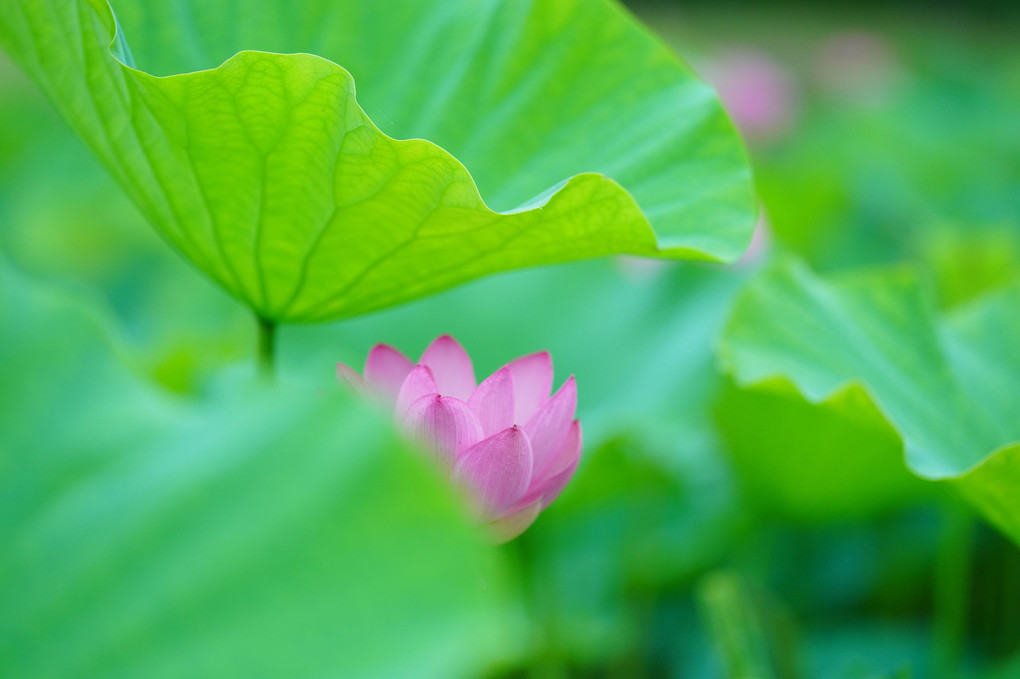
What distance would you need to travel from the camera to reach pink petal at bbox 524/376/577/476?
52cm

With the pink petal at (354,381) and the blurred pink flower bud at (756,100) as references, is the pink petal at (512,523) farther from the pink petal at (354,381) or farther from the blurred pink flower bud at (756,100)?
the blurred pink flower bud at (756,100)

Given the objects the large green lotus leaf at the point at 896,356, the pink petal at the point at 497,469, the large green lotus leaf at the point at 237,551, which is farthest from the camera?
the large green lotus leaf at the point at 896,356

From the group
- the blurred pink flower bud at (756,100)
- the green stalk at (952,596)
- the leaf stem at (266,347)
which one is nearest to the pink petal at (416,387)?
the leaf stem at (266,347)

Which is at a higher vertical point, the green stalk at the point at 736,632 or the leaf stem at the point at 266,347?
the leaf stem at the point at 266,347

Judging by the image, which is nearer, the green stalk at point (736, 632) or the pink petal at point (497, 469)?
the pink petal at point (497, 469)

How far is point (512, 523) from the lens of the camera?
507mm

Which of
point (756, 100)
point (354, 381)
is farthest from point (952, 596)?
point (756, 100)

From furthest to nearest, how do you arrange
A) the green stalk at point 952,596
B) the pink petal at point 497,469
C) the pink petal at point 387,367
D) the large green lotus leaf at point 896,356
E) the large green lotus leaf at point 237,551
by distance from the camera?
the green stalk at point 952,596 < the large green lotus leaf at point 896,356 < the pink petal at point 387,367 < the pink petal at point 497,469 < the large green lotus leaf at point 237,551

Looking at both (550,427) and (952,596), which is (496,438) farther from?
(952,596)

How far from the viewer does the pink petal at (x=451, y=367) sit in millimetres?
600

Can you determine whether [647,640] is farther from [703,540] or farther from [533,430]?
[533,430]

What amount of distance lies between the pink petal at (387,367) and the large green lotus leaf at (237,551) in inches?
7.7

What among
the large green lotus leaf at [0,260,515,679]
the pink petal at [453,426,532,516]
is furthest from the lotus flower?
the large green lotus leaf at [0,260,515,679]

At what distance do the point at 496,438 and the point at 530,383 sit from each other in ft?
0.37
